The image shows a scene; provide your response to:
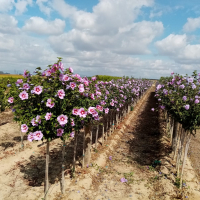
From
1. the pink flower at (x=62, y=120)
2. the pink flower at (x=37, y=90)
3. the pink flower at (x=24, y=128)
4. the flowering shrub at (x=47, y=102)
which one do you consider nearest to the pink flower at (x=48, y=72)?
the flowering shrub at (x=47, y=102)

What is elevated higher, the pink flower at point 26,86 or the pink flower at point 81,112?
the pink flower at point 26,86

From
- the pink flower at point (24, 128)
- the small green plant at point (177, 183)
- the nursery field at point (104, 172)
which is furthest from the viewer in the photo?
the small green plant at point (177, 183)

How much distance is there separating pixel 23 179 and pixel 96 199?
287 centimetres

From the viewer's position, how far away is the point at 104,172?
7785 mm

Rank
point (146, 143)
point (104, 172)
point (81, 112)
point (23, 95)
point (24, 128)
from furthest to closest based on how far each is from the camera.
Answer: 1. point (146, 143)
2. point (104, 172)
3. point (81, 112)
4. point (24, 128)
5. point (23, 95)

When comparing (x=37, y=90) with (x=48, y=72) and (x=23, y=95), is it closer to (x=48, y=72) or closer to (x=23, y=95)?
(x=23, y=95)

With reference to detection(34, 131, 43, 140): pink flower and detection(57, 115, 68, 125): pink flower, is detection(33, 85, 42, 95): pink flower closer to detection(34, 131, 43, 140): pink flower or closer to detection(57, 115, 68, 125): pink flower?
detection(57, 115, 68, 125): pink flower

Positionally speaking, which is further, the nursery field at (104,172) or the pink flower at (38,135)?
the nursery field at (104,172)

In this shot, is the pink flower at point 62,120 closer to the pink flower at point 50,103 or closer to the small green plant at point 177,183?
the pink flower at point 50,103

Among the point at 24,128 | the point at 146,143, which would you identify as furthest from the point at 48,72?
the point at 146,143

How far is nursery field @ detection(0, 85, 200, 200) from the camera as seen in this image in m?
Result: 6.28

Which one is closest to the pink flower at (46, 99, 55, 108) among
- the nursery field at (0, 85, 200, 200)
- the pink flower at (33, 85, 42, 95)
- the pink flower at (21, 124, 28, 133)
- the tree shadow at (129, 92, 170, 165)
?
the pink flower at (33, 85, 42, 95)

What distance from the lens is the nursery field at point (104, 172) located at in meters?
6.28

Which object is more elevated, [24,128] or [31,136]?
[24,128]
